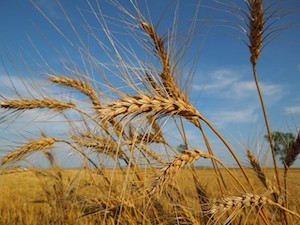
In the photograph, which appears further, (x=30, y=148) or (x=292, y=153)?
(x=30, y=148)

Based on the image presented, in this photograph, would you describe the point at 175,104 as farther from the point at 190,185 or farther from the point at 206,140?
the point at 190,185

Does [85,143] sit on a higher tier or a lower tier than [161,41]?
lower

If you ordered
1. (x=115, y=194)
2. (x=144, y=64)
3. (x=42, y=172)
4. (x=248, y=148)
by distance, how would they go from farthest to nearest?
1. (x=42, y=172)
2. (x=248, y=148)
3. (x=115, y=194)
4. (x=144, y=64)

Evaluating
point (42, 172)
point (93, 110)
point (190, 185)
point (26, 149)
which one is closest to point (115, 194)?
point (190, 185)

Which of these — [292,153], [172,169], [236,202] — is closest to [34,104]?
[172,169]

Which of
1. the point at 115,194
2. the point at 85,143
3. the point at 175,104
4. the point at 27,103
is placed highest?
the point at 27,103

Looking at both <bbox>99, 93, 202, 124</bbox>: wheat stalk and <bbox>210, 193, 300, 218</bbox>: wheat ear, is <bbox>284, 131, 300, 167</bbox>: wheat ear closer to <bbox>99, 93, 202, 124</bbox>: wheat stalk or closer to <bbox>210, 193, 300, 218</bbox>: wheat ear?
<bbox>210, 193, 300, 218</bbox>: wheat ear

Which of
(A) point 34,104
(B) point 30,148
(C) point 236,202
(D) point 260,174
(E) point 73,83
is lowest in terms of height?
(C) point 236,202

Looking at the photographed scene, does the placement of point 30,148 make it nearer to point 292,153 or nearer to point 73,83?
point 73,83

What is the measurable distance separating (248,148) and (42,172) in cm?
253

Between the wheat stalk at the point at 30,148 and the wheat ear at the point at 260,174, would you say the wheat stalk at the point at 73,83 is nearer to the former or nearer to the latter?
the wheat stalk at the point at 30,148

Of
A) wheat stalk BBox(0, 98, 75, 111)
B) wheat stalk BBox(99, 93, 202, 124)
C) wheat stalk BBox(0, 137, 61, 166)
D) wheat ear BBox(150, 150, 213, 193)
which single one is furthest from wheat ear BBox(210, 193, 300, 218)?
wheat stalk BBox(0, 137, 61, 166)

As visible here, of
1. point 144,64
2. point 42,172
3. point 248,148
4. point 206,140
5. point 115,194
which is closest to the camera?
point 144,64

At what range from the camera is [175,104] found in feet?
5.51
